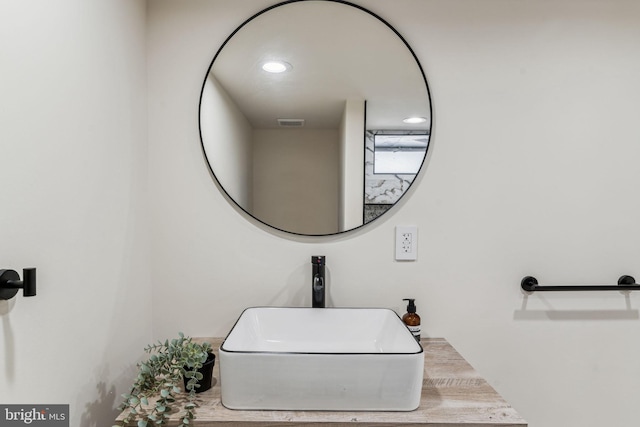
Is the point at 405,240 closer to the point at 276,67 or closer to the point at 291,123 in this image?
the point at 291,123

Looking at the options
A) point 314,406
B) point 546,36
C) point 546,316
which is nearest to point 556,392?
point 546,316

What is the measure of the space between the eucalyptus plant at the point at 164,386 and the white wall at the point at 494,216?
356mm

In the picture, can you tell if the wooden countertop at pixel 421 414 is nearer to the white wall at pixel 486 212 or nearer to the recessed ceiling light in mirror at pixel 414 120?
the white wall at pixel 486 212

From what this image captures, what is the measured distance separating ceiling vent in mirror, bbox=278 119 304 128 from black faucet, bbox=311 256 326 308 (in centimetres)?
46

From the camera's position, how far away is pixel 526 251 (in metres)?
1.31

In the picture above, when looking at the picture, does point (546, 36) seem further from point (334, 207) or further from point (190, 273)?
point (190, 273)

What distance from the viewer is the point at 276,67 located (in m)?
1.26

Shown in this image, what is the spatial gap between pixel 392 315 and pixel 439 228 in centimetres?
36

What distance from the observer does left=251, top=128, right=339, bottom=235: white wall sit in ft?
4.21

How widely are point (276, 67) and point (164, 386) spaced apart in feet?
3.35

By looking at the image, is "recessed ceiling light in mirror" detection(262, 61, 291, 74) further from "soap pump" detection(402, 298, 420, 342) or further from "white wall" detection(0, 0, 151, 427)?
"soap pump" detection(402, 298, 420, 342)

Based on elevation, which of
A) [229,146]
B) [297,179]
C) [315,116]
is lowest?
[297,179]
